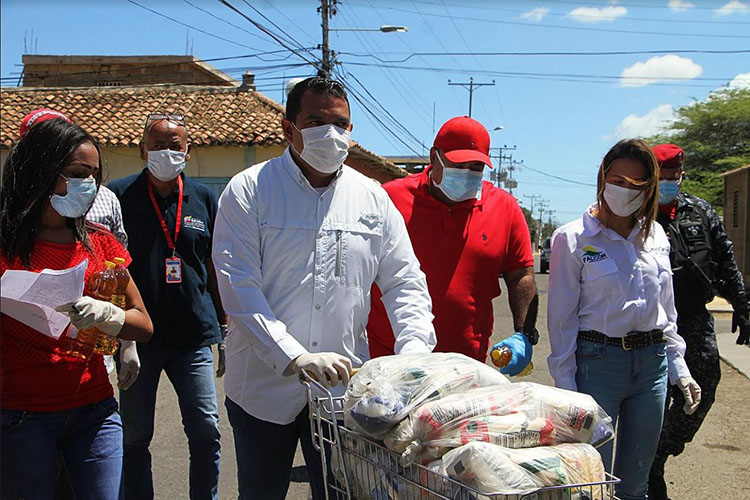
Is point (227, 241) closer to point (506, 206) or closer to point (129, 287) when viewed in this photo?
point (129, 287)

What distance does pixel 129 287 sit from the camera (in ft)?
10.3

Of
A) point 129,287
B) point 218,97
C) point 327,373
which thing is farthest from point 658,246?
point 218,97

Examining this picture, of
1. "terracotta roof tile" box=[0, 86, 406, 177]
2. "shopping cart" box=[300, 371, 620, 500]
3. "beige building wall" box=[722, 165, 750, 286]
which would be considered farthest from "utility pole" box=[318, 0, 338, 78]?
"shopping cart" box=[300, 371, 620, 500]

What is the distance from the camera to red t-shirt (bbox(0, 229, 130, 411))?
2.72 metres

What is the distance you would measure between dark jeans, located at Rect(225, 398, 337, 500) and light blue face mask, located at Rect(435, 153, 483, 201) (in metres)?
1.39

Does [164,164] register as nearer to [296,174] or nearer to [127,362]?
[127,362]

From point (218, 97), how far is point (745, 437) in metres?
21.8

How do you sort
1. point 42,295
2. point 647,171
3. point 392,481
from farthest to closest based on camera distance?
point 647,171, point 42,295, point 392,481

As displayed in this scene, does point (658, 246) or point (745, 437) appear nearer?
point (658, 246)

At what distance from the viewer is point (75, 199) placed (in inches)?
114

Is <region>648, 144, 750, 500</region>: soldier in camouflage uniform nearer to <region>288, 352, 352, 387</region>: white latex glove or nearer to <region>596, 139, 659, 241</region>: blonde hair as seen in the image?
<region>596, 139, 659, 241</region>: blonde hair

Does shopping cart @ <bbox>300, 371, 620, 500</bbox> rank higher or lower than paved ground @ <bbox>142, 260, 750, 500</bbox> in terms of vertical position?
higher

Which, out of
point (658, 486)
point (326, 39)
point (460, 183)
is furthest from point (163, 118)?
point (326, 39)

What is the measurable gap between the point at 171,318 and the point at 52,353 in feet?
5.01
